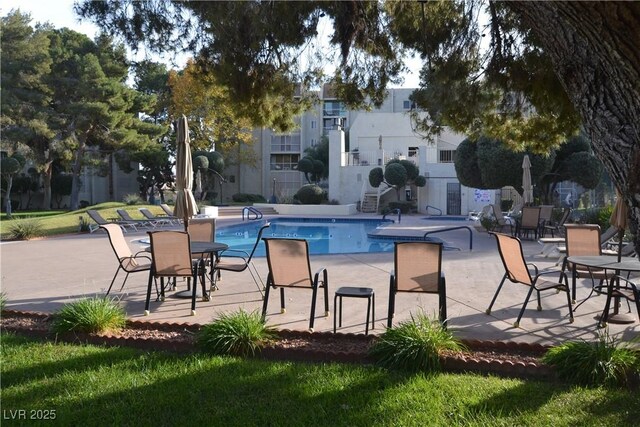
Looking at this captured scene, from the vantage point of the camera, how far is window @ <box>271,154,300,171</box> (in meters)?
40.3

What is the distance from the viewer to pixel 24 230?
15047mm

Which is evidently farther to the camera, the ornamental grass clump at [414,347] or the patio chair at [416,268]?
the patio chair at [416,268]

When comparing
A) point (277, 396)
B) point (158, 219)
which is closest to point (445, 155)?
point (158, 219)

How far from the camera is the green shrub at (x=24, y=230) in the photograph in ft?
49.3

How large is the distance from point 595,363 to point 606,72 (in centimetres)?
208

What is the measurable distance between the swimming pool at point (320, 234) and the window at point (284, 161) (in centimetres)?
1549

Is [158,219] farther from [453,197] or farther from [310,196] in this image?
[453,197]

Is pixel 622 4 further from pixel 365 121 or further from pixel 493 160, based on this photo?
pixel 365 121

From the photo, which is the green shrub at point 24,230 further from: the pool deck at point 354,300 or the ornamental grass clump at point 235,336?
the ornamental grass clump at point 235,336

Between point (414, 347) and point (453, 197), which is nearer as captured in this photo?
point (414, 347)

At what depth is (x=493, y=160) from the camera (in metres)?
17.0

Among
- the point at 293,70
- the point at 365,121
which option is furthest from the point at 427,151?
the point at 293,70

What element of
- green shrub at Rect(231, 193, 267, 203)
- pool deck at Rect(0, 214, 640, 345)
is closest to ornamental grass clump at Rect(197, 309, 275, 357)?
pool deck at Rect(0, 214, 640, 345)

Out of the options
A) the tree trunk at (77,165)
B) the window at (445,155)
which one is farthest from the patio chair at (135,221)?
the window at (445,155)
